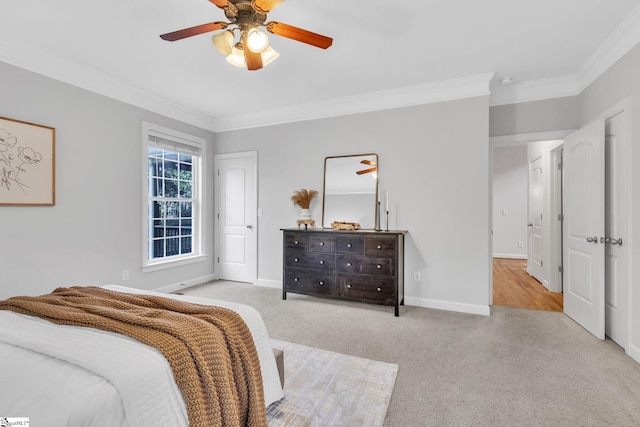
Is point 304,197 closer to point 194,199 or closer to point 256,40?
point 194,199

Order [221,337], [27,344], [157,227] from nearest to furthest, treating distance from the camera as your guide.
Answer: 1. [27,344]
2. [221,337]
3. [157,227]

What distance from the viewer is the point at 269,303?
3828mm

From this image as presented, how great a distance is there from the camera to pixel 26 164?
2.82m

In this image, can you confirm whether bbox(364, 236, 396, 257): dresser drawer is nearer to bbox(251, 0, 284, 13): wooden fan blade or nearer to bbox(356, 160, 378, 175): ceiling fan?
bbox(356, 160, 378, 175): ceiling fan

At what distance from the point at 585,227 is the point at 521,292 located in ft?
5.56

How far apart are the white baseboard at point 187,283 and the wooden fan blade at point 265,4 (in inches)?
143

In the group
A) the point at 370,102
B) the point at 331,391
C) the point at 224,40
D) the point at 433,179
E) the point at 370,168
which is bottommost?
the point at 331,391

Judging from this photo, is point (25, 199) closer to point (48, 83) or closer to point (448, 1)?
point (48, 83)

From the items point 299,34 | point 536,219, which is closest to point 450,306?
point 536,219

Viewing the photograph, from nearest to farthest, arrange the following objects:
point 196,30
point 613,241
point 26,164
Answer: point 196,30 → point 613,241 → point 26,164

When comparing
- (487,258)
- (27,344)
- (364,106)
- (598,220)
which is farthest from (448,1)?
(27,344)

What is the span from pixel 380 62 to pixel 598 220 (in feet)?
8.16

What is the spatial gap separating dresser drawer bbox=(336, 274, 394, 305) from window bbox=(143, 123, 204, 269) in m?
2.38

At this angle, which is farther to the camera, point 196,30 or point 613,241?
point 613,241
